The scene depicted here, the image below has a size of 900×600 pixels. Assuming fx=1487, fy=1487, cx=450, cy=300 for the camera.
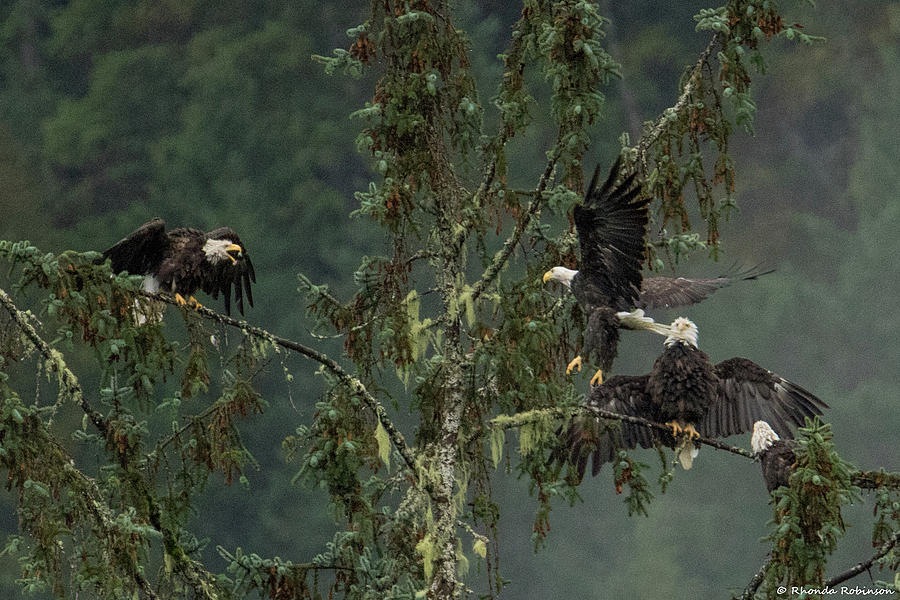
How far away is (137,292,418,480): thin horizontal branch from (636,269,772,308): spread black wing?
6.24ft

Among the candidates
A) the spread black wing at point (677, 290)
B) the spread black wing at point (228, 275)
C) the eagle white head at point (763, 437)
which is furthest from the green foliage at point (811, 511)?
the spread black wing at point (228, 275)

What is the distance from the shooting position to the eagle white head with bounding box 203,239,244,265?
7.62 metres

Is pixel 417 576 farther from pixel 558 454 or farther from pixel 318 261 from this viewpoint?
pixel 318 261

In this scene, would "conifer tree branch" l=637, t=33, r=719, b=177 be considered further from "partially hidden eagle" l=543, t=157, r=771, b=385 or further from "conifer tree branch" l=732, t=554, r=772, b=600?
"conifer tree branch" l=732, t=554, r=772, b=600

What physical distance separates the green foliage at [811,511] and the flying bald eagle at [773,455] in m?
1.35

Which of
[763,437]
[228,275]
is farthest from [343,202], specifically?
[763,437]

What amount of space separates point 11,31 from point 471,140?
19824 mm

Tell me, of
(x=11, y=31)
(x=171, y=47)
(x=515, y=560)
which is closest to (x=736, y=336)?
(x=515, y=560)

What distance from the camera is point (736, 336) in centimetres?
2539

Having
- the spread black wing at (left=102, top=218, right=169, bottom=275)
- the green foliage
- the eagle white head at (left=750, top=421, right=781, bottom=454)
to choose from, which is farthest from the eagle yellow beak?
the green foliage

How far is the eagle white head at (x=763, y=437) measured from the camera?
636 centimetres

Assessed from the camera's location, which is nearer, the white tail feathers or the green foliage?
the green foliage

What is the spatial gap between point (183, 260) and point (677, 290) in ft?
8.28

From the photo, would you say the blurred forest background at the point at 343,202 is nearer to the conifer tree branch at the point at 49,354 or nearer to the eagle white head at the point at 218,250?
the eagle white head at the point at 218,250
